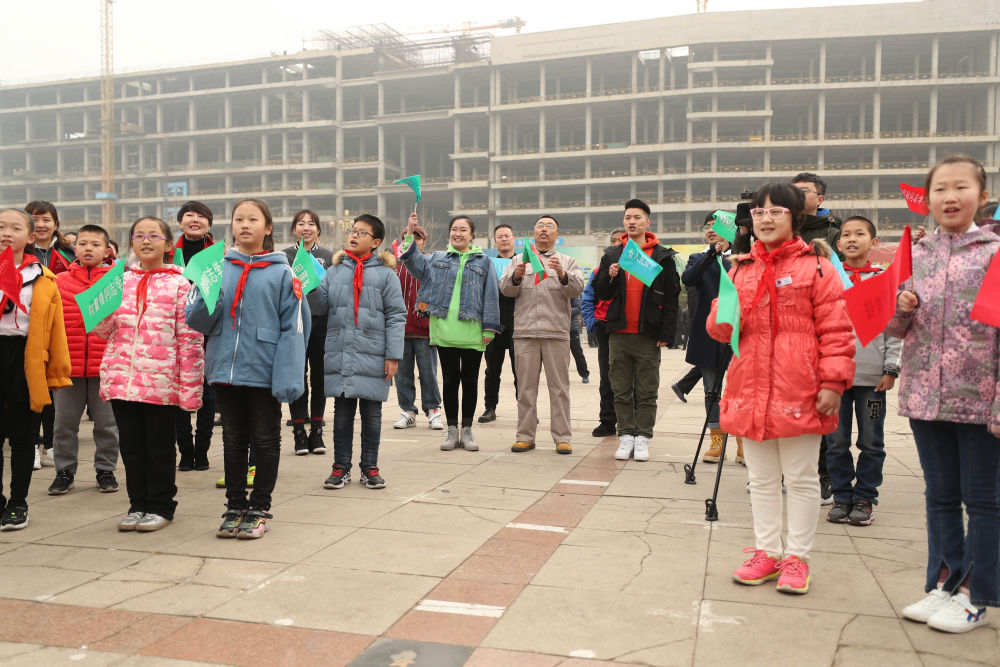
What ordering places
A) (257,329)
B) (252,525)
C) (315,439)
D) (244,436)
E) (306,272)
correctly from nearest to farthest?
(252,525) → (257,329) → (244,436) → (306,272) → (315,439)

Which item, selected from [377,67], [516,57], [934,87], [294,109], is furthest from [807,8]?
[294,109]

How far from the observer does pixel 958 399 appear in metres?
3.21

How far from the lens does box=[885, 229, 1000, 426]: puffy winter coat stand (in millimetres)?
3178

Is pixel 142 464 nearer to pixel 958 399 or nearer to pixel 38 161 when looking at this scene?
pixel 958 399

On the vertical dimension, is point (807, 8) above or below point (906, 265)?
above

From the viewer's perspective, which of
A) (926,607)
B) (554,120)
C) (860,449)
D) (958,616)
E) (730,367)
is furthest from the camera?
(554,120)

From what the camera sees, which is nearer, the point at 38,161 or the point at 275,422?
the point at 275,422

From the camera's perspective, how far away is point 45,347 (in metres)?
4.77

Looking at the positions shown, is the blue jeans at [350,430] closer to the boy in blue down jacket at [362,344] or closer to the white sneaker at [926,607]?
the boy in blue down jacket at [362,344]

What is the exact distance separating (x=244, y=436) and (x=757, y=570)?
2.79 metres

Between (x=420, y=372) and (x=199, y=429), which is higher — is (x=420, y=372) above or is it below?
above

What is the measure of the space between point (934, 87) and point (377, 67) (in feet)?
171

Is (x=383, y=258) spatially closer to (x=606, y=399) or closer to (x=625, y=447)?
(x=625, y=447)

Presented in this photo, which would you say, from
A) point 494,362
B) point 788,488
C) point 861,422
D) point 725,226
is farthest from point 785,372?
point 494,362
